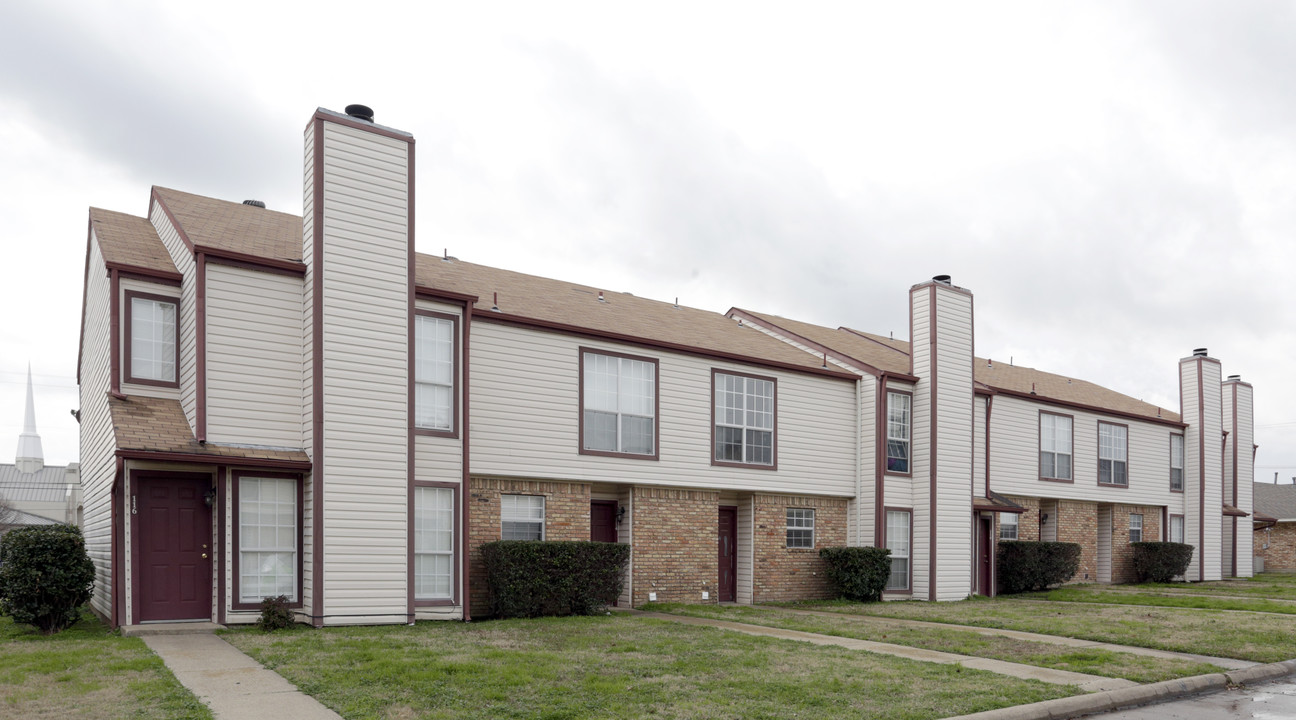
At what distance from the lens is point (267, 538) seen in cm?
1363

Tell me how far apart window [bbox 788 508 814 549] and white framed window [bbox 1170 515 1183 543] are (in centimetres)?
1550

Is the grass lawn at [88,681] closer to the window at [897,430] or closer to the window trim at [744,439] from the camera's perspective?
the window trim at [744,439]

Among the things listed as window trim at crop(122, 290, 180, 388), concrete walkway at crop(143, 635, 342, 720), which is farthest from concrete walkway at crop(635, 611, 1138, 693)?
window trim at crop(122, 290, 180, 388)

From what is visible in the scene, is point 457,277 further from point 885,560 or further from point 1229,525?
point 1229,525

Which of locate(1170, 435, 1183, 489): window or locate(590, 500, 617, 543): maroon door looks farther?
locate(1170, 435, 1183, 489): window

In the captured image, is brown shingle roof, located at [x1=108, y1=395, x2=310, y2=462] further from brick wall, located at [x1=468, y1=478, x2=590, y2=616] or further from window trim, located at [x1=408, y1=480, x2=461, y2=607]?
brick wall, located at [x1=468, y1=478, x2=590, y2=616]

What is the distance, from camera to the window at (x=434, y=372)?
15102mm

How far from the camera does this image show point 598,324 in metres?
18.3

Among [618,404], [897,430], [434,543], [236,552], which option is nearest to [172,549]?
[236,552]

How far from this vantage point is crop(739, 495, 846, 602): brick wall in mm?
19891

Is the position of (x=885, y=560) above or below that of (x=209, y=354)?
below

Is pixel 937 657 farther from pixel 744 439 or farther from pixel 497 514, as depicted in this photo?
pixel 744 439

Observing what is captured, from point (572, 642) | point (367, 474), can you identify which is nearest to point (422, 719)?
point (572, 642)

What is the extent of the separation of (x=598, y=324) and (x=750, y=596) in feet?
20.5
